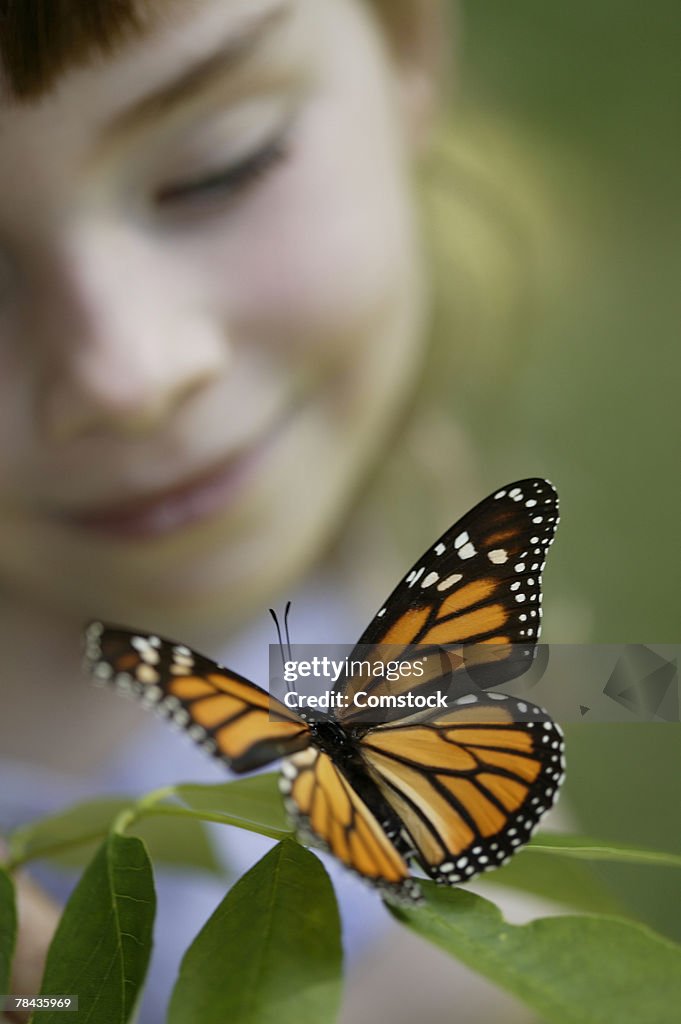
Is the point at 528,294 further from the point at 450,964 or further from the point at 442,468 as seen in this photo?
the point at 450,964

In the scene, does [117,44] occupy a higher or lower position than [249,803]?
higher

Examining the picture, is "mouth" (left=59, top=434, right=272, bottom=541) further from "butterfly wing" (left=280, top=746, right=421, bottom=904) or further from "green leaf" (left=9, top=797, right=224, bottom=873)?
"butterfly wing" (left=280, top=746, right=421, bottom=904)

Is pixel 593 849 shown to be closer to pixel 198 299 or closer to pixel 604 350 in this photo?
pixel 198 299

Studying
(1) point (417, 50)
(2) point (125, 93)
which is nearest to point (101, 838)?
(2) point (125, 93)

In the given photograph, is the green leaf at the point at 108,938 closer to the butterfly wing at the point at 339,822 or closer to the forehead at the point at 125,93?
the butterfly wing at the point at 339,822

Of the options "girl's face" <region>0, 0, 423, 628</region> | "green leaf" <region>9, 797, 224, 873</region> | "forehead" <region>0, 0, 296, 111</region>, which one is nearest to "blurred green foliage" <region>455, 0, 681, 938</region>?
"girl's face" <region>0, 0, 423, 628</region>

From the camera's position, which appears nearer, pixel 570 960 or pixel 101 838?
pixel 570 960

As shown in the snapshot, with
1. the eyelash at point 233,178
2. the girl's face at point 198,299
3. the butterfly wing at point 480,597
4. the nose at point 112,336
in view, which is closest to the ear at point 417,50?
the girl's face at point 198,299

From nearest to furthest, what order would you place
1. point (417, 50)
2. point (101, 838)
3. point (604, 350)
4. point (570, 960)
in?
point (570, 960) → point (101, 838) → point (417, 50) → point (604, 350)
